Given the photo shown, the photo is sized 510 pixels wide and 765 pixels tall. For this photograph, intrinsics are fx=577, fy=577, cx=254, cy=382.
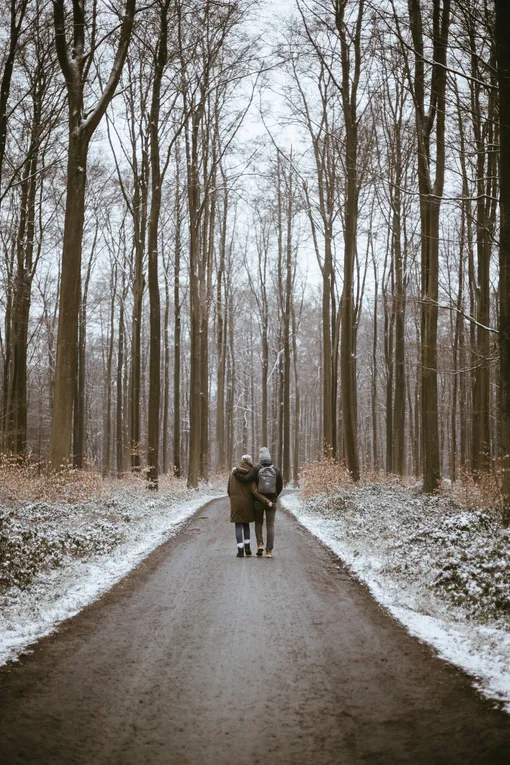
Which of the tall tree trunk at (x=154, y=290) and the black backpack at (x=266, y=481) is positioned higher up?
the tall tree trunk at (x=154, y=290)

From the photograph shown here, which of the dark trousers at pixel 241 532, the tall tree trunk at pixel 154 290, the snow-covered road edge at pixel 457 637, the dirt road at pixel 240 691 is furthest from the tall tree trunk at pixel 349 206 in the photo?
the dirt road at pixel 240 691

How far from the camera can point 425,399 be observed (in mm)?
15289

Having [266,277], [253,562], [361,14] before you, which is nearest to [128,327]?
[266,277]

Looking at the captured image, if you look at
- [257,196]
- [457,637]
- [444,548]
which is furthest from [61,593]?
[257,196]

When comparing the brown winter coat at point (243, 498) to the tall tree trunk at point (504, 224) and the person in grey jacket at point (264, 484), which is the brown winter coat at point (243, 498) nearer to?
the person in grey jacket at point (264, 484)

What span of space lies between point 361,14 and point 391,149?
4.25 m

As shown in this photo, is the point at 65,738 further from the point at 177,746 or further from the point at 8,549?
the point at 8,549

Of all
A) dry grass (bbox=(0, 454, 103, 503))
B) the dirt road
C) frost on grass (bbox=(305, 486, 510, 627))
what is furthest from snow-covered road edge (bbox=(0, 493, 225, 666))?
frost on grass (bbox=(305, 486, 510, 627))

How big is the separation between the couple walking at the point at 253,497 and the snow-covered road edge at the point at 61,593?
65.7 inches

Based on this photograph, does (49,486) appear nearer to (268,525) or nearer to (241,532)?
(241,532)

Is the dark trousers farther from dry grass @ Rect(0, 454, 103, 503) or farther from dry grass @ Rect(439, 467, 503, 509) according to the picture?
dry grass @ Rect(0, 454, 103, 503)

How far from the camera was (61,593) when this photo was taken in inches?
275

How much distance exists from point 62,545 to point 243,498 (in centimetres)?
311

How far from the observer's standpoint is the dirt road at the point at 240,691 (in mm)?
3295
